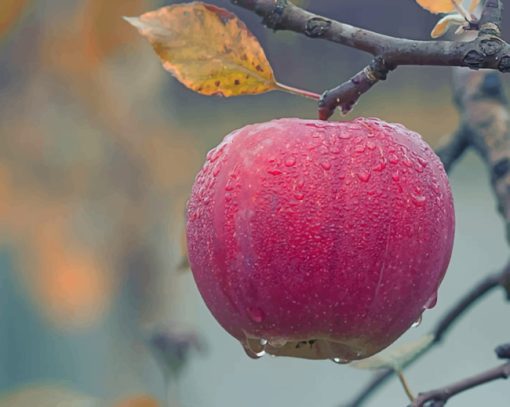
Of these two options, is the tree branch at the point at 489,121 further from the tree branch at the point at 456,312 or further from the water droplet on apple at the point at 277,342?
the water droplet on apple at the point at 277,342

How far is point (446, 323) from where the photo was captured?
0.78 meters

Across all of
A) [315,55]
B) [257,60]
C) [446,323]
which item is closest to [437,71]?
[315,55]

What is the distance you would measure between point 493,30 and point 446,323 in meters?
0.40

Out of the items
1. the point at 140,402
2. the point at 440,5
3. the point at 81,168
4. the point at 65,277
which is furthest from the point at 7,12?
the point at 65,277

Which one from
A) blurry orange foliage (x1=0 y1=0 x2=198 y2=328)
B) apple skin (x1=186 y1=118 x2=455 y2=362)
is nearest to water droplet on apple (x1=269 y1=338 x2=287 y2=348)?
apple skin (x1=186 y1=118 x2=455 y2=362)

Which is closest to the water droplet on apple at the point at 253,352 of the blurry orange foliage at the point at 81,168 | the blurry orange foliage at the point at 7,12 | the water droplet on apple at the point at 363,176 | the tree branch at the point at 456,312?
the water droplet on apple at the point at 363,176

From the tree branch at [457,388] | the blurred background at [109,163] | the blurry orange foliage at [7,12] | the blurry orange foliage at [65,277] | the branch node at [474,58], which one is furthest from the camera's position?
the blurry orange foliage at [65,277]

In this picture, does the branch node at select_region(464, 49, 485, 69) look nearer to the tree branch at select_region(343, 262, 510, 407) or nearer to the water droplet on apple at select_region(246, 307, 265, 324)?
the water droplet on apple at select_region(246, 307, 265, 324)

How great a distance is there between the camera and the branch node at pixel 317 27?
1.49ft

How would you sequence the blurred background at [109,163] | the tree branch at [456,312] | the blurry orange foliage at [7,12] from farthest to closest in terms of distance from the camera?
the blurred background at [109,163], the blurry orange foliage at [7,12], the tree branch at [456,312]

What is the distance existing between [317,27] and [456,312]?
0.40 m

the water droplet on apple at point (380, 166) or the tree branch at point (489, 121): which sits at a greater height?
the water droplet on apple at point (380, 166)

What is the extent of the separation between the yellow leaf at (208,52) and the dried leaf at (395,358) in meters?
0.25

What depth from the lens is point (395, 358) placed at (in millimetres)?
677
